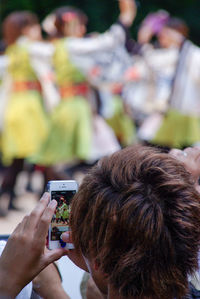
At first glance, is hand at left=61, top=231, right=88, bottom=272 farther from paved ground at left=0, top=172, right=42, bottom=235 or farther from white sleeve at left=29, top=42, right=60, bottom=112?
white sleeve at left=29, top=42, right=60, bottom=112

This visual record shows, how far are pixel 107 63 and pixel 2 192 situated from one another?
1.61 metres

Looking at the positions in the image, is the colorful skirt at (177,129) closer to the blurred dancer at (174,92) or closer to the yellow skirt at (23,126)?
the blurred dancer at (174,92)

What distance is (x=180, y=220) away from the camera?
0.82 m

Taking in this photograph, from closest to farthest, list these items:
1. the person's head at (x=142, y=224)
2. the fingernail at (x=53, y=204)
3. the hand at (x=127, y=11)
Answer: the person's head at (x=142, y=224), the fingernail at (x=53, y=204), the hand at (x=127, y=11)

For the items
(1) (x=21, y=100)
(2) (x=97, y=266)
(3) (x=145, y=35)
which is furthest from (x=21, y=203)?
(2) (x=97, y=266)

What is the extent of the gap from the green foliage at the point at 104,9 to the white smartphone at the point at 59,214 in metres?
4.89

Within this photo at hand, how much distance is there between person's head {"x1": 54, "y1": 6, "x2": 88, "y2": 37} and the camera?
5.18 meters

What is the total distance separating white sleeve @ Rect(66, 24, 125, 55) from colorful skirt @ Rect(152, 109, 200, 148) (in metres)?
0.86

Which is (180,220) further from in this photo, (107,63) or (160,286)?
(107,63)

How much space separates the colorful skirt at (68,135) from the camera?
482 centimetres

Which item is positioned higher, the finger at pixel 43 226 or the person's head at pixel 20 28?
the finger at pixel 43 226

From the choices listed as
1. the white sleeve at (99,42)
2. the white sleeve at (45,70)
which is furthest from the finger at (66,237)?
the white sleeve at (99,42)

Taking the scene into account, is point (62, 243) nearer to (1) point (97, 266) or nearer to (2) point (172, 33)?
(1) point (97, 266)

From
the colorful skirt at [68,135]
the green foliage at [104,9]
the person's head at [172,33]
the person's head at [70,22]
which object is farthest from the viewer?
the green foliage at [104,9]
